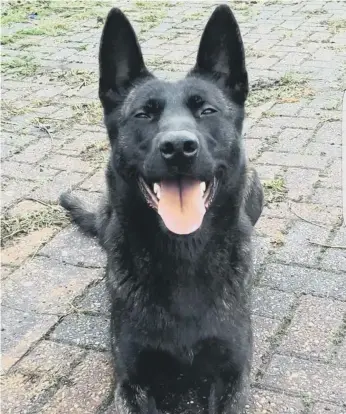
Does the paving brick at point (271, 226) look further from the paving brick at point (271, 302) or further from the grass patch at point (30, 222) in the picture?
the grass patch at point (30, 222)

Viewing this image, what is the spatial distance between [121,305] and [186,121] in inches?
34.0

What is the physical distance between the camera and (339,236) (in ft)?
13.7

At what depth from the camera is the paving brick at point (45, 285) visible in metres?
3.60

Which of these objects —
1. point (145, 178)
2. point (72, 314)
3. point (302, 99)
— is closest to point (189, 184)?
point (145, 178)

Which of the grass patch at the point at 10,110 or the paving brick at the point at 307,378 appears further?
the grass patch at the point at 10,110

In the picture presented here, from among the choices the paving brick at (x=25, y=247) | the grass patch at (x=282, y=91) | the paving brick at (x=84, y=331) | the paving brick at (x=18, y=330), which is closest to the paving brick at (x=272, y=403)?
the paving brick at (x=84, y=331)

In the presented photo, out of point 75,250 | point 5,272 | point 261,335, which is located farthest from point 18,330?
point 261,335

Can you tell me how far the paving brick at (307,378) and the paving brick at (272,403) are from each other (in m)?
0.06

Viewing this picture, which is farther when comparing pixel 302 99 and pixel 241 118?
pixel 302 99

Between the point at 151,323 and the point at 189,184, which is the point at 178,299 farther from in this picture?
the point at 189,184

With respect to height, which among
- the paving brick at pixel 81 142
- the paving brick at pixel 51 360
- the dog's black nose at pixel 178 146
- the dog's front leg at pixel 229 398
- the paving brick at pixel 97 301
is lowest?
the paving brick at pixel 81 142

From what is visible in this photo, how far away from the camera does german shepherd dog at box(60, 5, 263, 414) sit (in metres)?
2.75

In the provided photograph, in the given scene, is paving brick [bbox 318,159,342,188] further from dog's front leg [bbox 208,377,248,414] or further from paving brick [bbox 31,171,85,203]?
dog's front leg [bbox 208,377,248,414]

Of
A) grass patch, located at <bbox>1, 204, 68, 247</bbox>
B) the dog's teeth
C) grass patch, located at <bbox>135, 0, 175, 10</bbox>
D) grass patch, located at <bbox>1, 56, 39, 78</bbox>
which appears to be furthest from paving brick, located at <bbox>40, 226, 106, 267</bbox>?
grass patch, located at <bbox>135, 0, 175, 10</bbox>
